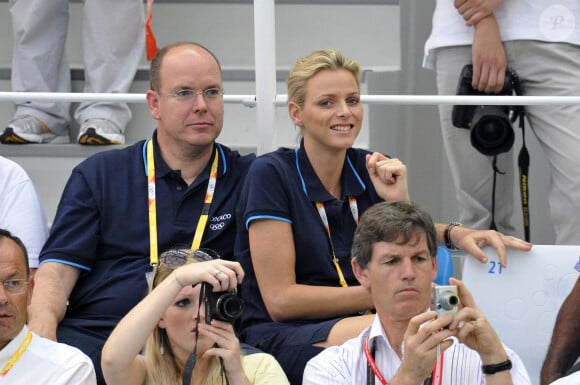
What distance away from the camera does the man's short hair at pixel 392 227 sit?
2674mm

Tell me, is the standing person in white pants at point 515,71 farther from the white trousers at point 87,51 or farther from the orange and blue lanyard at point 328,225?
the white trousers at point 87,51

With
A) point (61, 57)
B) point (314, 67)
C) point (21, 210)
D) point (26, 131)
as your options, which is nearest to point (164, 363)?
point (21, 210)

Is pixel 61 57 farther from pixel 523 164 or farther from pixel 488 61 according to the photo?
pixel 523 164

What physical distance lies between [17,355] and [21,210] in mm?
723

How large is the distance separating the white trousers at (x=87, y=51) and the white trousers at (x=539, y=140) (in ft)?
4.05

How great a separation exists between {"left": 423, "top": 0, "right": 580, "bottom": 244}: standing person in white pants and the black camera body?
1.37m

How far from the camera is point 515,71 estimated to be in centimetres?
369

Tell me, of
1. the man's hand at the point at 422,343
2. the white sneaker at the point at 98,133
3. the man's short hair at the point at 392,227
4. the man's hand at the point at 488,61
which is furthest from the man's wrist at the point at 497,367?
the white sneaker at the point at 98,133

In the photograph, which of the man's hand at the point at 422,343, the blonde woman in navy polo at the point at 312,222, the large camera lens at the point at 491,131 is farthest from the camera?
the large camera lens at the point at 491,131

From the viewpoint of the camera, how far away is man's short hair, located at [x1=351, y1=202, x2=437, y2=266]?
2674mm

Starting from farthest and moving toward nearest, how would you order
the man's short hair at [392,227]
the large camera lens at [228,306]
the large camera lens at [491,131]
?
the large camera lens at [491,131], the man's short hair at [392,227], the large camera lens at [228,306]

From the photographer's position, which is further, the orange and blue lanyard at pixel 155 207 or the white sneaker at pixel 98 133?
the white sneaker at pixel 98 133

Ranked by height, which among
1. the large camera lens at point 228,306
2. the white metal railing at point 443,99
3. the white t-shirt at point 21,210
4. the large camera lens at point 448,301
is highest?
the white metal railing at point 443,99

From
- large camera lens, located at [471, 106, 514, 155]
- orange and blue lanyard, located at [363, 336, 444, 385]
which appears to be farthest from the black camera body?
large camera lens, located at [471, 106, 514, 155]
